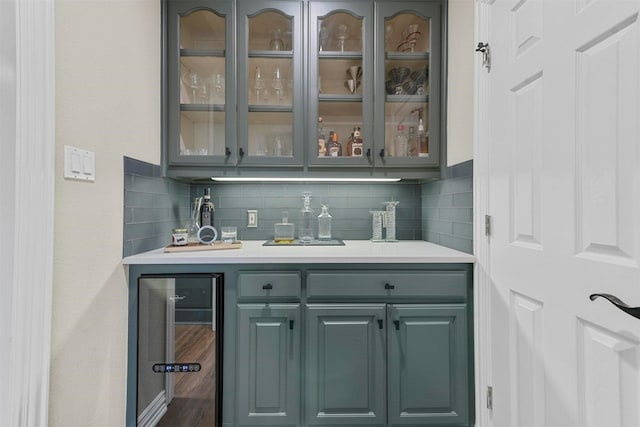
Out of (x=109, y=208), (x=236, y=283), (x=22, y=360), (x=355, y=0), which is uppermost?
(x=355, y=0)

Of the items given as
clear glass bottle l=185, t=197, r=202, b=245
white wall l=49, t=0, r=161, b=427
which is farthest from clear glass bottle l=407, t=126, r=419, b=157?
white wall l=49, t=0, r=161, b=427

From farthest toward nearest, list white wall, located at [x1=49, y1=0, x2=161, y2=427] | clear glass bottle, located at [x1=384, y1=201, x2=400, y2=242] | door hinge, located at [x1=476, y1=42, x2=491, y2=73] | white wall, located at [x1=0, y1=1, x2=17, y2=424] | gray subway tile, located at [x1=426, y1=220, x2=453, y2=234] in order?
clear glass bottle, located at [x1=384, y1=201, x2=400, y2=242], gray subway tile, located at [x1=426, y1=220, x2=453, y2=234], door hinge, located at [x1=476, y1=42, x2=491, y2=73], white wall, located at [x1=49, y1=0, x2=161, y2=427], white wall, located at [x1=0, y1=1, x2=17, y2=424]

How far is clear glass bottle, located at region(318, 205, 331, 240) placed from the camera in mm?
2170

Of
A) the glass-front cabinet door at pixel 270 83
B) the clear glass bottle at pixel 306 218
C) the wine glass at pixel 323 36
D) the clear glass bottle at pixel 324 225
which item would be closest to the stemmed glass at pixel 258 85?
the glass-front cabinet door at pixel 270 83

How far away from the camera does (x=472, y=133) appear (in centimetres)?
155

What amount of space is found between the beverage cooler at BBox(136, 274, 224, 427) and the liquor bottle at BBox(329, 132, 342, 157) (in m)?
0.96

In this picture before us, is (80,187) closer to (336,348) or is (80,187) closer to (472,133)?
(336,348)

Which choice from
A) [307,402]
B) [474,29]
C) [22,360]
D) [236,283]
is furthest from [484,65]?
[22,360]

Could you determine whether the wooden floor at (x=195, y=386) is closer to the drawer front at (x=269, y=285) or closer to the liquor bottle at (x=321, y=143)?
the drawer front at (x=269, y=285)

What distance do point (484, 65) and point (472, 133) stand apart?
0.97 ft

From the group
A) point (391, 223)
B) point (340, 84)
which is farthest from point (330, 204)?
point (340, 84)

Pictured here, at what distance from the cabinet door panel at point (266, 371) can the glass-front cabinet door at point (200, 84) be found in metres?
0.93

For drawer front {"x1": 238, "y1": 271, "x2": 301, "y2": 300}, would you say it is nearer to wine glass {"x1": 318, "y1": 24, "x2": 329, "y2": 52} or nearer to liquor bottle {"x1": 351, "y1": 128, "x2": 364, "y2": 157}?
liquor bottle {"x1": 351, "y1": 128, "x2": 364, "y2": 157}

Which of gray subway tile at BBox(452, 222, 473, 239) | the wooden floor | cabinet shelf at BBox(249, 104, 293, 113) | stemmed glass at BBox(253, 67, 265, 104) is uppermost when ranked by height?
stemmed glass at BBox(253, 67, 265, 104)
